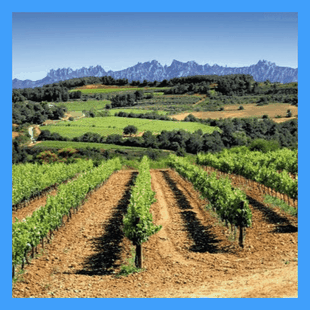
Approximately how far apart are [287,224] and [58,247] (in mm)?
8738

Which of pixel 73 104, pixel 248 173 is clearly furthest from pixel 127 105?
pixel 248 173

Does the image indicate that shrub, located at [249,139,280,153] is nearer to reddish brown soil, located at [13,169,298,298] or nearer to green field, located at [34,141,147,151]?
green field, located at [34,141,147,151]

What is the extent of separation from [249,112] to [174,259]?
3984 cm

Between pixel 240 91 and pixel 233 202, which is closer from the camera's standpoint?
pixel 233 202

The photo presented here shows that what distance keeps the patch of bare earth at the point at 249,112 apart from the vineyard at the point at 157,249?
60.5 feet

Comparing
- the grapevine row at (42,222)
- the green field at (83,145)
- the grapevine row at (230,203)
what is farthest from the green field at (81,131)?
the grapevine row at (230,203)

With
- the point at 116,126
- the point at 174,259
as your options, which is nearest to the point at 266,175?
the point at 174,259

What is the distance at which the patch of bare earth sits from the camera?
36.5 metres

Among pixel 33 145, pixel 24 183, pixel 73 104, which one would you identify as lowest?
pixel 24 183

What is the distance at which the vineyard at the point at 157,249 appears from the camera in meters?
8.02

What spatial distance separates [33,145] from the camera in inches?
1532

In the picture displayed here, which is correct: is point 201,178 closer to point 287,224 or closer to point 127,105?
point 287,224

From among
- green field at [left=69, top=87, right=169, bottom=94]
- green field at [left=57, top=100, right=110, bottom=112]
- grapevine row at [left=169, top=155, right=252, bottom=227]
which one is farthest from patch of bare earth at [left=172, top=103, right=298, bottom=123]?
grapevine row at [left=169, top=155, right=252, bottom=227]

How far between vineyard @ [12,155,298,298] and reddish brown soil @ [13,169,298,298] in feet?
0.08
